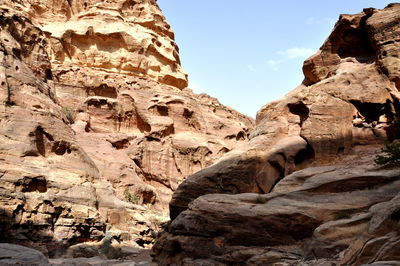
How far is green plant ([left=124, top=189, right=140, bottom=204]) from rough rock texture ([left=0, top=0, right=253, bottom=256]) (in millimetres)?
99

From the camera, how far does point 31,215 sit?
1800 centimetres

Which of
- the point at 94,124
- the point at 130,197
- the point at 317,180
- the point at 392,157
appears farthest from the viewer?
the point at 94,124

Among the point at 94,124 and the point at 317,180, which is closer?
the point at 317,180

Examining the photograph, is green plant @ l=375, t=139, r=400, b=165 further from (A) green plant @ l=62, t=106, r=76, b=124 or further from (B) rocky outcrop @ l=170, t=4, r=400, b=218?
(A) green plant @ l=62, t=106, r=76, b=124

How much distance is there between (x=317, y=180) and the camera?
37.7ft

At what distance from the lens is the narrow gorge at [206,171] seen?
10062mm

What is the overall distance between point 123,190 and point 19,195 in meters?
11.9

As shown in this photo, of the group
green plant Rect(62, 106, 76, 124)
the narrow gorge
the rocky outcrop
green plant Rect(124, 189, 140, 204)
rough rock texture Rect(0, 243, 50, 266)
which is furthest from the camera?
green plant Rect(62, 106, 76, 124)

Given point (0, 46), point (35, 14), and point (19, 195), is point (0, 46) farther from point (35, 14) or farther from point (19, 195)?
point (35, 14)

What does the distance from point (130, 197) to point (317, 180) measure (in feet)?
62.9

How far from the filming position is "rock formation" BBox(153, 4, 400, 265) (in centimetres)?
897

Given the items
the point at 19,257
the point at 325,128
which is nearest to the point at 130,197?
the point at 325,128

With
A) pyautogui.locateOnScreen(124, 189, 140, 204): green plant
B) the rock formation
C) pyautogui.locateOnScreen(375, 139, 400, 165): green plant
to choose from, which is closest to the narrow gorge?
the rock formation

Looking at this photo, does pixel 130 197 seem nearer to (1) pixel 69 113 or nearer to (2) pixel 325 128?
(1) pixel 69 113
